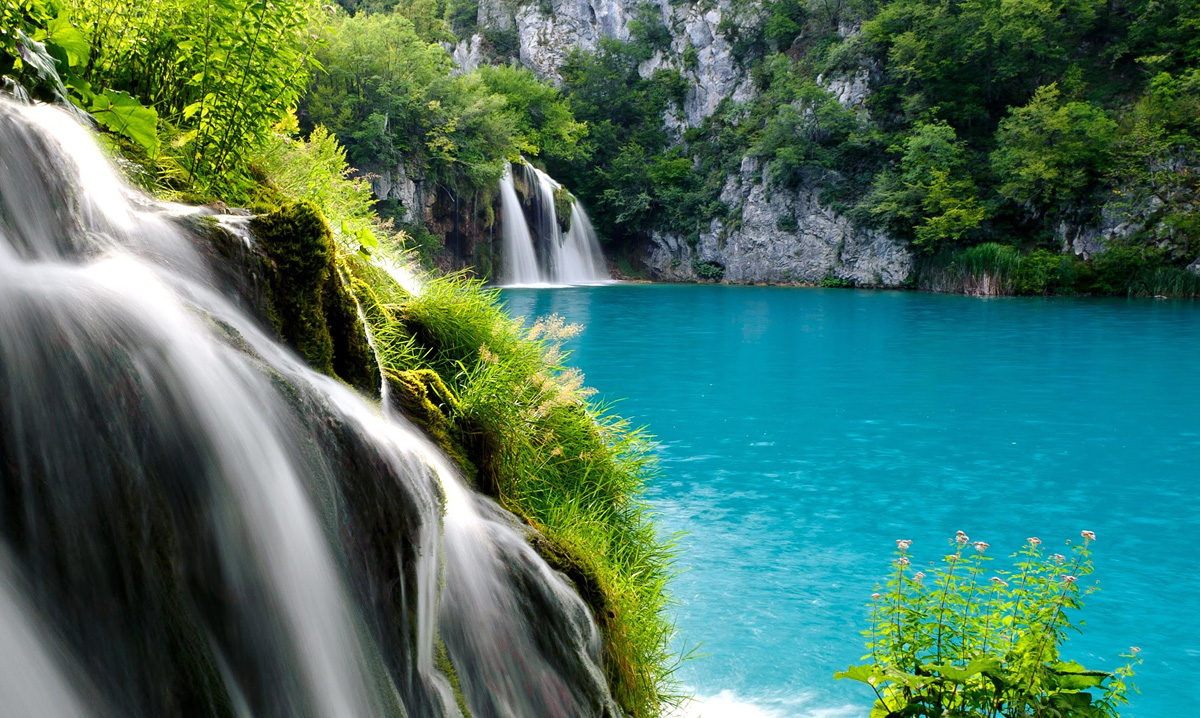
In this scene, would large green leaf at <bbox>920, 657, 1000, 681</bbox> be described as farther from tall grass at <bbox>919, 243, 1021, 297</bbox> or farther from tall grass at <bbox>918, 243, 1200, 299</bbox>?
tall grass at <bbox>919, 243, 1021, 297</bbox>

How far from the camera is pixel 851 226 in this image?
36.4 metres

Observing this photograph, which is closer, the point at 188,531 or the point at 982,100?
the point at 188,531

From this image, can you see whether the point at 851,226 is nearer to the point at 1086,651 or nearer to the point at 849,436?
the point at 849,436

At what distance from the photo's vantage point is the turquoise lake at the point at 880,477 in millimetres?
4609

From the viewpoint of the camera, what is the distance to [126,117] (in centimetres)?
290

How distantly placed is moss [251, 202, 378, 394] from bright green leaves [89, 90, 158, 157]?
73 centimetres

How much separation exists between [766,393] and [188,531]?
10.4 m

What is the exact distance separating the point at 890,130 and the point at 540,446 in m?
37.4

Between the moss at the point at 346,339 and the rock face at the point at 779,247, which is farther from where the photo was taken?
the rock face at the point at 779,247

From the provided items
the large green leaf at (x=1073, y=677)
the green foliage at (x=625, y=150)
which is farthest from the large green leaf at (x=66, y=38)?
the green foliage at (x=625, y=150)

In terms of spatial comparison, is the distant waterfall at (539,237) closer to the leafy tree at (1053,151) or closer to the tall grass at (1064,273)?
the tall grass at (1064,273)

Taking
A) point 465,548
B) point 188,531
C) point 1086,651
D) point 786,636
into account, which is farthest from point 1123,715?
point 188,531

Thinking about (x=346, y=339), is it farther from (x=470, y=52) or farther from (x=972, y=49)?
(x=470, y=52)

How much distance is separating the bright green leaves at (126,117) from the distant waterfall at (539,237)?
31.2 meters
